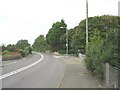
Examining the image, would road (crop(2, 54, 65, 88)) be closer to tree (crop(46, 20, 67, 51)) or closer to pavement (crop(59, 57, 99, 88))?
pavement (crop(59, 57, 99, 88))

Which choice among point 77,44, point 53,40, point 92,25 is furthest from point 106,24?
point 53,40

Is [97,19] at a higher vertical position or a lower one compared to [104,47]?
higher

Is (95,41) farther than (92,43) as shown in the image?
No

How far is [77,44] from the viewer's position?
72.2m

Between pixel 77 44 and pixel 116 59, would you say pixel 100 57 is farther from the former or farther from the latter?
pixel 77 44

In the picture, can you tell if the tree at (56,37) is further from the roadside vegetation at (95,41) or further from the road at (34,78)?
the road at (34,78)

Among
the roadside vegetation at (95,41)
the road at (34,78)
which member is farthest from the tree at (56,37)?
the road at (34,78)

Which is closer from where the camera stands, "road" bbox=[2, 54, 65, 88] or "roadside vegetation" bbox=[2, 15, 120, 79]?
"roadside vegetation" bbox=[2, 15, 120, 79]

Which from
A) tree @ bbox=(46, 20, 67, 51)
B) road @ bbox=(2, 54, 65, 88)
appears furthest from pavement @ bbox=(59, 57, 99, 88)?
tree @ bbox=(46, 20, 67, 51)

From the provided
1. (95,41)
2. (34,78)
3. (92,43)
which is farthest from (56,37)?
(34,78)

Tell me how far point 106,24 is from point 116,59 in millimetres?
48667

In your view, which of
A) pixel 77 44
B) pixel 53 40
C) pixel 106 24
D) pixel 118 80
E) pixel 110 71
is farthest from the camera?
pixel 53 40

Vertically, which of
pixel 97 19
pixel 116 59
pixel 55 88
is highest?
pixel 97 19

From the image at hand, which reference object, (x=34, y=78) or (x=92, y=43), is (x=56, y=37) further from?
(x=34, y=78)
